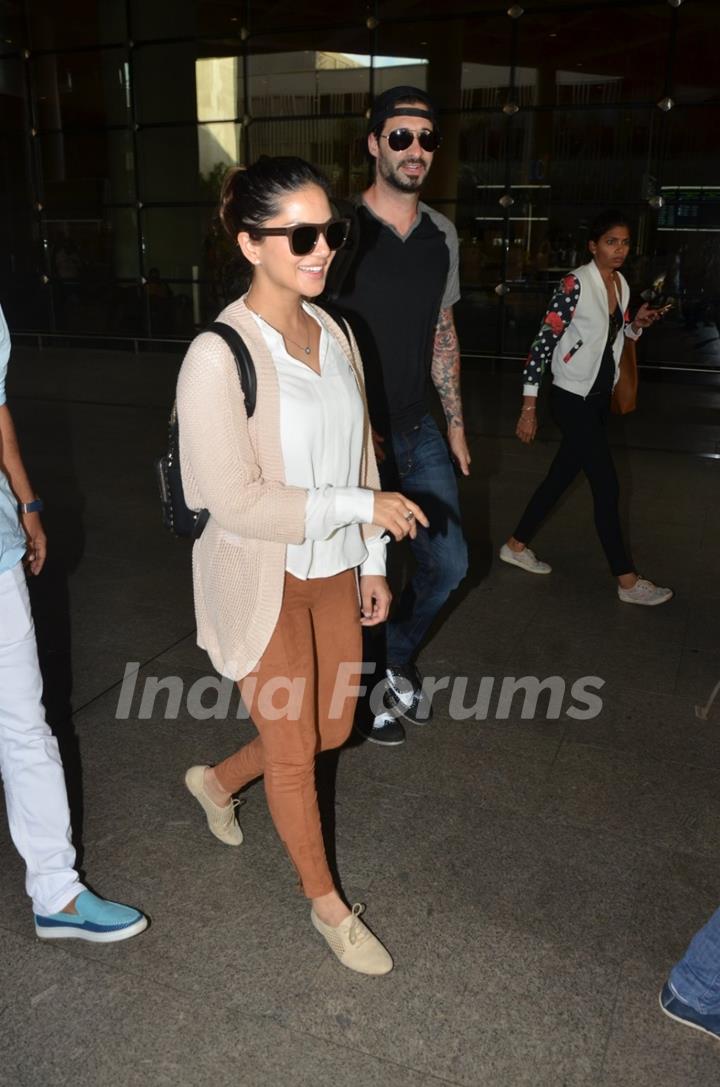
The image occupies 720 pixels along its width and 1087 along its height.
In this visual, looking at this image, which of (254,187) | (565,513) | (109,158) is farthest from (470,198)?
(254,187)

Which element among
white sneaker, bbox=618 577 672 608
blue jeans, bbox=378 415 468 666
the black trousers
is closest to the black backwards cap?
blue jeans, bbox=378 415 468 666

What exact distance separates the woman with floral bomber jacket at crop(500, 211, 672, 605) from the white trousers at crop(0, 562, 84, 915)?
3241 mm

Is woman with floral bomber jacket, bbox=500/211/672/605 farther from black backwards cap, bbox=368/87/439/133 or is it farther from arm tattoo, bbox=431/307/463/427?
black backwards cap, bbox=368/87/439/133

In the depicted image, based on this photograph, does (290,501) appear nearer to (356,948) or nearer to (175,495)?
(175,495)

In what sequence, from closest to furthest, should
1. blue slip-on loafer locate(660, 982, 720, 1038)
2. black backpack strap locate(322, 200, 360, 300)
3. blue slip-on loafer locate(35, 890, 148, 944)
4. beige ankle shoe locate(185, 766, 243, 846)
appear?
blue slip-on loafer locate(660, 982, 720, 1038), black backpack strap locate(322, 200, 360, 300), blue slip-on loafer locate(35, 890, 148, 944), beige ankle shoe locate(185, 766, 243, 846)

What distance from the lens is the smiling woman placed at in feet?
7.36

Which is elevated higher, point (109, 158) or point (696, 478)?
point (109, 158)

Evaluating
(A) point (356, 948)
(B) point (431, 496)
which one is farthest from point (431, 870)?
(B) point (431, 496)

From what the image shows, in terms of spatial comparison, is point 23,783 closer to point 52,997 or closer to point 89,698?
point 52,997

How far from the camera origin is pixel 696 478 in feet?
26.4

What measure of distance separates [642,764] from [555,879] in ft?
2.76

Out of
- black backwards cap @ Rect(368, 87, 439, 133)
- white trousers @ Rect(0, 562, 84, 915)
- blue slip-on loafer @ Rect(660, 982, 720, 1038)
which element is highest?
black backwards cap @ Rect(368, 87, 439, 133)

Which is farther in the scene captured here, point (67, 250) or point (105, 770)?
point (67, 250)

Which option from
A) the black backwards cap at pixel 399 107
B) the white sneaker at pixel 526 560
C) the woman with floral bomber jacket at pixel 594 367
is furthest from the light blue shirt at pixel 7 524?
the white sneaker at pixel 526 560
